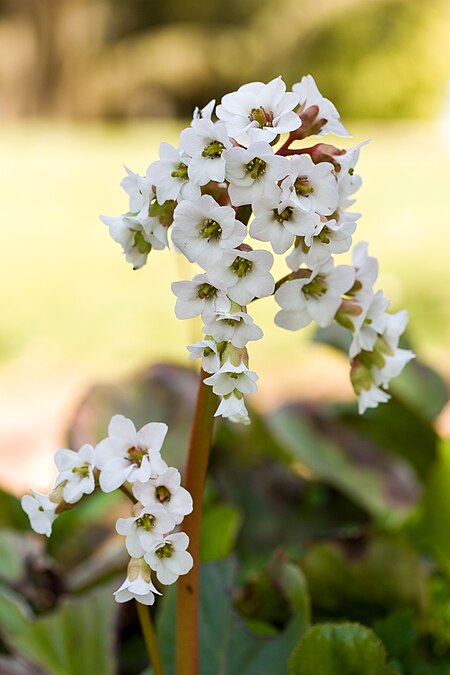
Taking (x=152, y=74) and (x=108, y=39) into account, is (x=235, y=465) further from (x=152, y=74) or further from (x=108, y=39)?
(x=108, y=39)

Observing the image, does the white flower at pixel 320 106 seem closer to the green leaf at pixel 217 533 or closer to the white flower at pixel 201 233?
the white flower at pixel 201 233

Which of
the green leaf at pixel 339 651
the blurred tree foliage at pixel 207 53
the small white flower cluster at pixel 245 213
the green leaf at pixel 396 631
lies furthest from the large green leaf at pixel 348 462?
the blurred tree foliage at pixel 207 53

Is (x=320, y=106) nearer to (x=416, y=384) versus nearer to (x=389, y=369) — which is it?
(x=389, y=369)

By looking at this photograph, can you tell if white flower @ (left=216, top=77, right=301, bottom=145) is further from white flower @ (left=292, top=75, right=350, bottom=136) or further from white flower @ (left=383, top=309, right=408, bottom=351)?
white flower @ (left=383, top=309, right=408, bottom=351)

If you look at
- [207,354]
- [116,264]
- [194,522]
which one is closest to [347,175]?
[207,354]

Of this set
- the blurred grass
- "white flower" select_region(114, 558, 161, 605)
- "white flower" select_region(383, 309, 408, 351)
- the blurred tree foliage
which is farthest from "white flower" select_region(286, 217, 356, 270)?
the blurred tree foliage

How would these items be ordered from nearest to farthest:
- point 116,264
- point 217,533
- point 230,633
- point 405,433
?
point 230,633 < point 217,533 < point 405,433 < point 116,264
